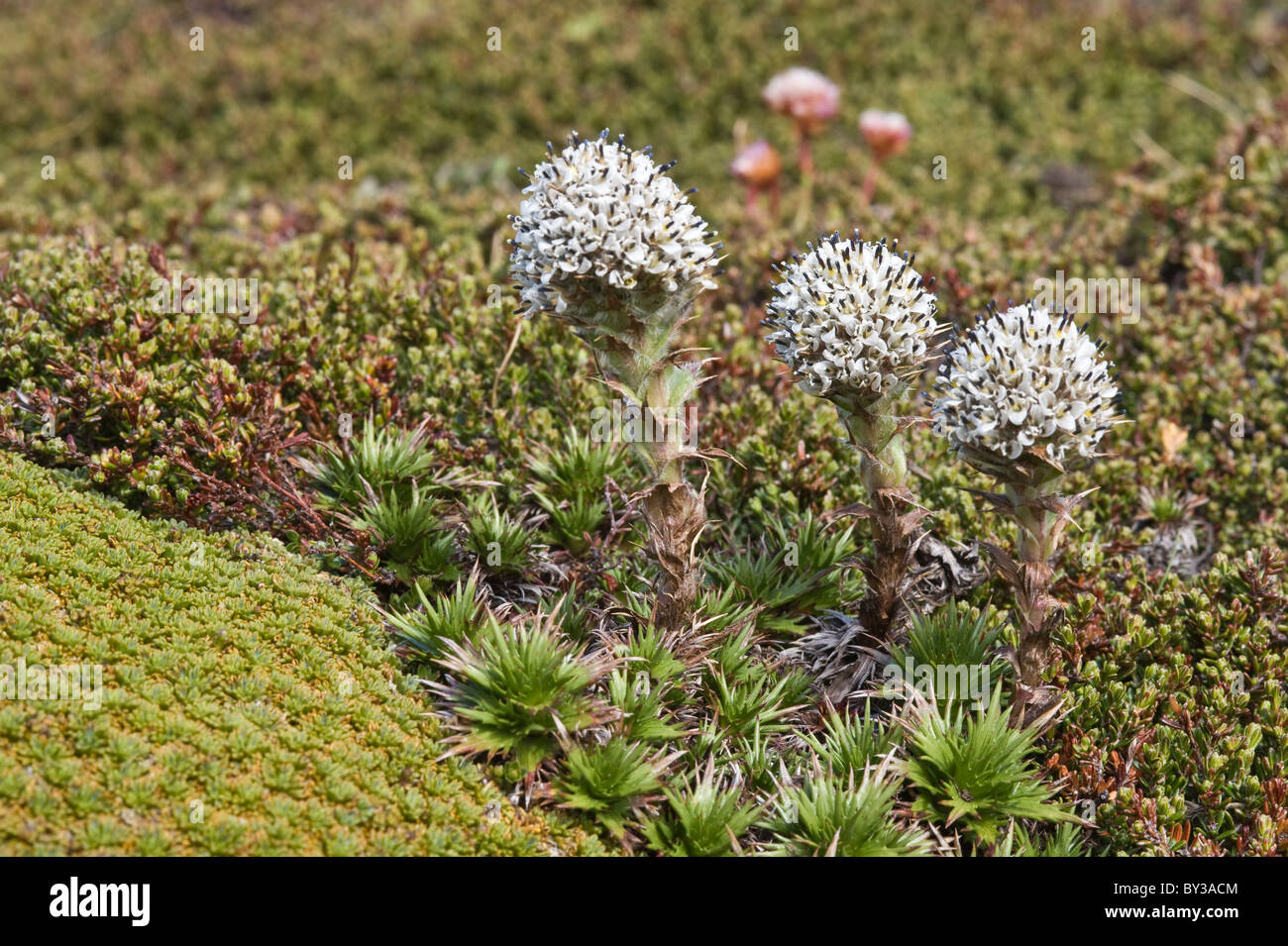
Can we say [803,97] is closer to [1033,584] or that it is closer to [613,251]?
[613,251]

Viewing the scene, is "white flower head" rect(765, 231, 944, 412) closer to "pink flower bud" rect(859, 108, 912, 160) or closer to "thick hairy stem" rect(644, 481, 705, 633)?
"thick hairy stem" rect(644, 481, 705, 633)

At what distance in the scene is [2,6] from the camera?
747 inches

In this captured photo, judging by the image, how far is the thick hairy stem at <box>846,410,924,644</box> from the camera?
19.1ft

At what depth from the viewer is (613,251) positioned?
5.22 m

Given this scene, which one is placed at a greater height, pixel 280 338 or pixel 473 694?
pixel 280 338

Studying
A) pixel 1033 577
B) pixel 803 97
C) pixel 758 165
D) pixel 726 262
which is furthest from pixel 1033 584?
pixel 803 97

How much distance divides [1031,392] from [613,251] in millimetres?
2087

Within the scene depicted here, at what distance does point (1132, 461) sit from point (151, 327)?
277 inches

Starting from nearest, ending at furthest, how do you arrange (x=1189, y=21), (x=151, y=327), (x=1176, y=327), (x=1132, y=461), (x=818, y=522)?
(x=818, y=522)
(x=151, y=327)
(x=1132, y=461)
(x=1176, y=327)
(x=1189, y=21)

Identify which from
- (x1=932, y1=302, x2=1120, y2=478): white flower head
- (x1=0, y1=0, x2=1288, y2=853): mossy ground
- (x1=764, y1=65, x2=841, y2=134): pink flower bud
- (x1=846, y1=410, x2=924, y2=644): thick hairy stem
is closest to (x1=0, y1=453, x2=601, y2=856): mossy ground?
(x1=0, y1=0, x2=1288, y2=853): mossy ground
